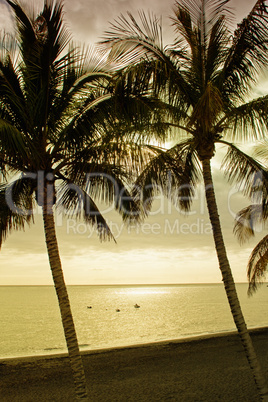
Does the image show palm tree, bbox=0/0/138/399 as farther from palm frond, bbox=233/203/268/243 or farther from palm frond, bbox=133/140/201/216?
palm frond, bbox=233/203/268/243

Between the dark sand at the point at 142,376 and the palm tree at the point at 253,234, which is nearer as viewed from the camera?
the dark sand at the point at 142,376

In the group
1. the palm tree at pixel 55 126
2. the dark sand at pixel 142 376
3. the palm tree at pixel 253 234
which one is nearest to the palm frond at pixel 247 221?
the palm tree at pixel 253 234

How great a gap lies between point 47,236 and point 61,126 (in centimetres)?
236

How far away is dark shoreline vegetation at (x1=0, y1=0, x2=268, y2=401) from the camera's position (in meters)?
6.02

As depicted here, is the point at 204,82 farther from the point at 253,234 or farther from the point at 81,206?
the point at 253,234

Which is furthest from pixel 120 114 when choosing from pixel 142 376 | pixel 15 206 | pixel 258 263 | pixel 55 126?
pixel 258 263

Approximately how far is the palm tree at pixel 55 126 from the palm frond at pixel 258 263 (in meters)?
11.1

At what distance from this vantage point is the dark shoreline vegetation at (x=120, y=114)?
19.8 ft

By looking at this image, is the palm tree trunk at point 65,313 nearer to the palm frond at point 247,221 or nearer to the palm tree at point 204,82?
the palm tree at point 204,82

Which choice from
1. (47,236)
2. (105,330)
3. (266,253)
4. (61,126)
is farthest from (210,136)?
(105,330)

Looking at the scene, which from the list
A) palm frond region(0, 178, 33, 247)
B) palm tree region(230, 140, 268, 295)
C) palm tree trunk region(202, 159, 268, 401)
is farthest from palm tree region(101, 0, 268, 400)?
palm tree region(230, 140, 268, 295)

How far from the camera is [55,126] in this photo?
6688 millimetres

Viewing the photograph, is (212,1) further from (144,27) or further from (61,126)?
(61,126)

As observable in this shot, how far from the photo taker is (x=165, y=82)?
6742mm
